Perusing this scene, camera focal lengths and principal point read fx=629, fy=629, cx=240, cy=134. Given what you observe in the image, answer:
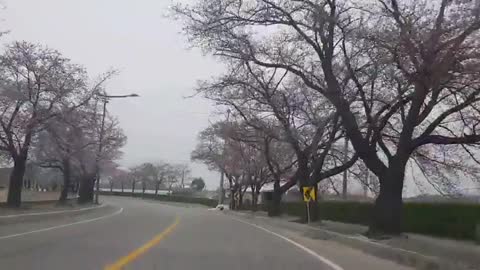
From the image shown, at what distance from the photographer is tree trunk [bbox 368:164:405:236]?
23.7m

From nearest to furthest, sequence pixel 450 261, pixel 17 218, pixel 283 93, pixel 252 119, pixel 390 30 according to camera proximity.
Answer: pixel 450 261, pixel 390 30, pixel 17 218, pixel 283 93, pixel 252 119

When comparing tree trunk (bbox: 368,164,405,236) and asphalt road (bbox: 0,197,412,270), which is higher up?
tree trunk (bbox: 368,164,405,236)

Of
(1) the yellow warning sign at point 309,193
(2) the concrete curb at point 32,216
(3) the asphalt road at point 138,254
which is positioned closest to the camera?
(3) the asphalt road at point 138,254

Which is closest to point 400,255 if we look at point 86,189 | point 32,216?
point 32,216

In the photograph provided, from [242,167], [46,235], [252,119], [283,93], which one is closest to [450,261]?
[46,235]

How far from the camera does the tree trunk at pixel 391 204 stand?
23734 millimetres

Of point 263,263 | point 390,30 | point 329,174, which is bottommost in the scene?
point 263,263

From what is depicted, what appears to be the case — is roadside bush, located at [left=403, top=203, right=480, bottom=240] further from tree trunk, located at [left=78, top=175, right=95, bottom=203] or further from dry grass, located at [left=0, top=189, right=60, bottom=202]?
dry grass, located at [left=0, top=189, right=60, bottom=202]

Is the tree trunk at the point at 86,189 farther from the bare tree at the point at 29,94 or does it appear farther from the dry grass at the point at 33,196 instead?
the bare tree at the point at 29,94

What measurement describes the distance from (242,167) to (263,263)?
57.8 metres

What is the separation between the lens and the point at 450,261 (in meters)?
13.9

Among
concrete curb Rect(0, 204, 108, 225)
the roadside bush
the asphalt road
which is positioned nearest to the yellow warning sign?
the roadside bush

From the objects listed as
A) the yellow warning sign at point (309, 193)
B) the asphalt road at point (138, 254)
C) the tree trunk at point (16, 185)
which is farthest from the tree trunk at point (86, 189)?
the asphalt road at point (138, 254)

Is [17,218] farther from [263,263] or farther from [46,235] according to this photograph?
[263,263]
